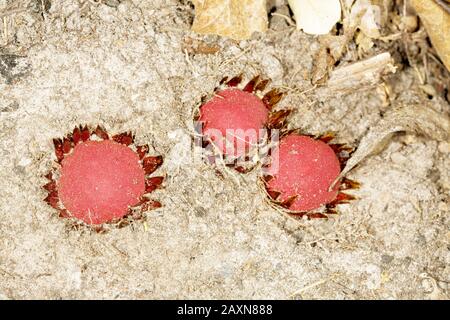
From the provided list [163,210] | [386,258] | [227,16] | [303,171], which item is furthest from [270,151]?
[386,258]

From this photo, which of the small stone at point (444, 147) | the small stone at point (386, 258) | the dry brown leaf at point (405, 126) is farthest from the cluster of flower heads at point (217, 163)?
the small stone at point (444, 147)

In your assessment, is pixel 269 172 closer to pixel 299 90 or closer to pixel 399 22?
pixel 299 90

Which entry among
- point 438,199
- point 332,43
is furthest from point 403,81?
point 438,199

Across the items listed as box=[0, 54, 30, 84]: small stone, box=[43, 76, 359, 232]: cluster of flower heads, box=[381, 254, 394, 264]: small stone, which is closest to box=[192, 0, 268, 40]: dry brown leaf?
box=[43, 76, 359, 232]: cluster of flower heads

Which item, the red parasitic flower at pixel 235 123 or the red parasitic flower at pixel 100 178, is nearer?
the red parasitic flower at pixel 100 178

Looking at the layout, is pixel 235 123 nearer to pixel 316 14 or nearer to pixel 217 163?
pixel 217 163

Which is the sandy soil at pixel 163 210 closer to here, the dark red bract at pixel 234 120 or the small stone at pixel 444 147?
the dark red bract at pixel 234 120
